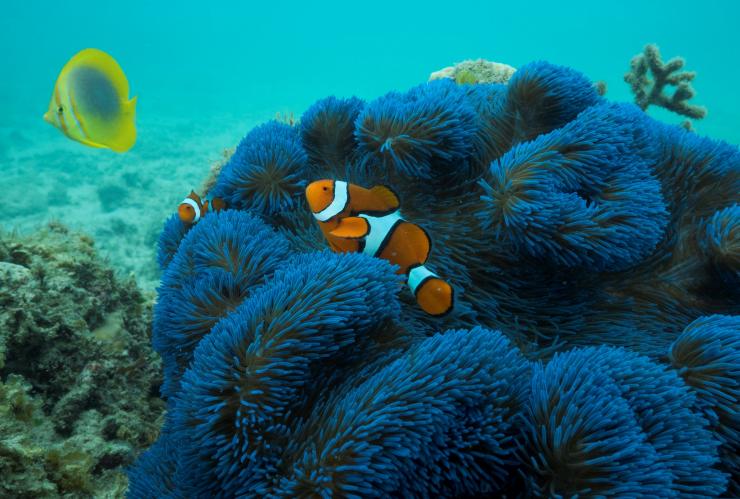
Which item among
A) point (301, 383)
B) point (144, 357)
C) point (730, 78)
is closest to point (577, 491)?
point (301, 383)

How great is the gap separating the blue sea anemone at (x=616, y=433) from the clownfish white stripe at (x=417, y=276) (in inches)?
19.5

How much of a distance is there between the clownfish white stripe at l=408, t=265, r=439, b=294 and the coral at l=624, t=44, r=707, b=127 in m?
6.91

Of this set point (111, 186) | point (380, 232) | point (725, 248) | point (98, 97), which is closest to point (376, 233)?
point (380, 232)

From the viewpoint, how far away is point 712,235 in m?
1.83

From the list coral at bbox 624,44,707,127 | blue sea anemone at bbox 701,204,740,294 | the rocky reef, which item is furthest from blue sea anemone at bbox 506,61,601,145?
coral at bbox 624,44,707,127

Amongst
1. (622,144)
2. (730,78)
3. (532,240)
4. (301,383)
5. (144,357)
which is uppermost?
(730,78)

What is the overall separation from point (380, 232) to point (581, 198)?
28.3 inches

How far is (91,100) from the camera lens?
293 centimetres

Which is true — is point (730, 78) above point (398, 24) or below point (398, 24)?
below

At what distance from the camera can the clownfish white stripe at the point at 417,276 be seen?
157 centimetres

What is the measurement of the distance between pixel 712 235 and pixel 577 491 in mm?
1304

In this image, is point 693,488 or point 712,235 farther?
point 712,235

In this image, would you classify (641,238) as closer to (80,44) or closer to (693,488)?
(693,488)

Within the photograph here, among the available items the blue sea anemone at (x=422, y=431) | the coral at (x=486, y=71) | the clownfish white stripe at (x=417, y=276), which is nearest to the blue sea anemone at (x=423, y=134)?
the clownfish white stripe at (x=417, y=276)
